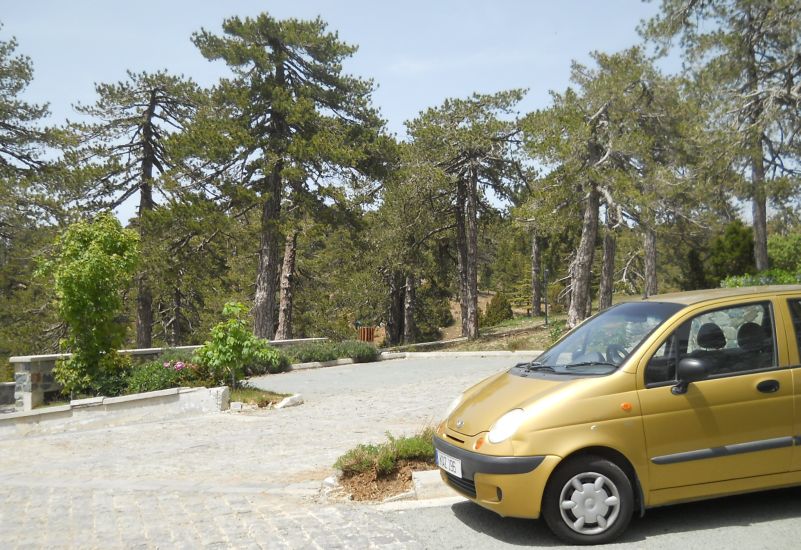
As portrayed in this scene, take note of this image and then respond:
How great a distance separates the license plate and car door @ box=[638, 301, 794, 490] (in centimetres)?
134

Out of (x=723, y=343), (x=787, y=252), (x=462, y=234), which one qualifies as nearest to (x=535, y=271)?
(x=462, y=234)

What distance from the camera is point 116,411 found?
12.6 metres

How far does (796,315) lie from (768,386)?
0.70m

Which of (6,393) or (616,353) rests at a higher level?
(616,353)

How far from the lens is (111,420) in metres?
12.5

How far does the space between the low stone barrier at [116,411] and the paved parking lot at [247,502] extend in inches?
33.4

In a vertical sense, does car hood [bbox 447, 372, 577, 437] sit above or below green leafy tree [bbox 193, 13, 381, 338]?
below

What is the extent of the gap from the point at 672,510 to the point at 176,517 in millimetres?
4073

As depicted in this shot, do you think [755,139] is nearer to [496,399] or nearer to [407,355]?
[407,355]

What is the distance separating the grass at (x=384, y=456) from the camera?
21.7 ft

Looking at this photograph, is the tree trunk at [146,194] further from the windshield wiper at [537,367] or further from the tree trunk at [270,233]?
the windshield wiper at [537,367]

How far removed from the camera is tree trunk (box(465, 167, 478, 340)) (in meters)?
30.5

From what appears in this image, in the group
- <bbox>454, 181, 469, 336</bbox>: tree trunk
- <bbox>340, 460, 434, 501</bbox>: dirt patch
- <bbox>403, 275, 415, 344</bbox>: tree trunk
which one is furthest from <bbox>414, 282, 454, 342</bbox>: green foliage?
<bbox>340, 460, 434, 501</bbox>: dirt patch

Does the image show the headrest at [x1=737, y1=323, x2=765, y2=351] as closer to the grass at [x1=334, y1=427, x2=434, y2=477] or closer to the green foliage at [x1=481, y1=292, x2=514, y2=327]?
the grass at [x1=334, y1=427, x2=434, y2=477]
